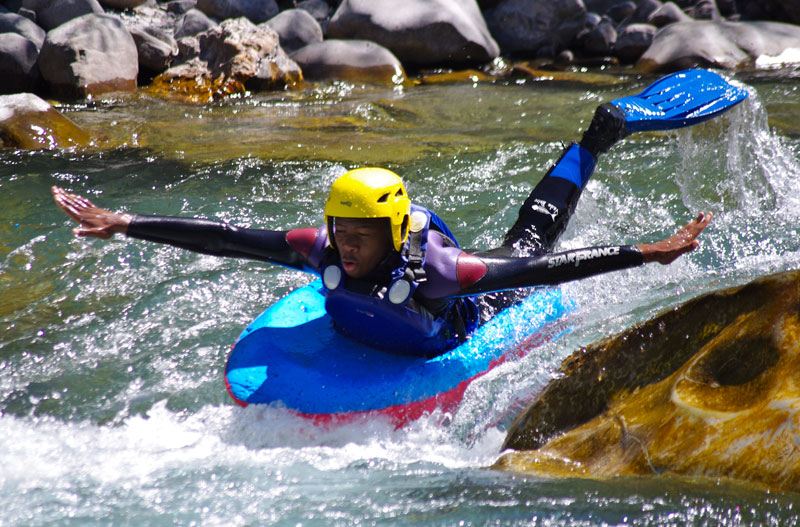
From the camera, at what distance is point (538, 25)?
13289 millimetres

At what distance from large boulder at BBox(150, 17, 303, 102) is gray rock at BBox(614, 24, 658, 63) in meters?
5.60

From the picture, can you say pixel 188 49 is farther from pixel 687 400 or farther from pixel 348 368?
→ pixel 687 400

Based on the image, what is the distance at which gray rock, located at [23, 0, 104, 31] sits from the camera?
11172 millimetres

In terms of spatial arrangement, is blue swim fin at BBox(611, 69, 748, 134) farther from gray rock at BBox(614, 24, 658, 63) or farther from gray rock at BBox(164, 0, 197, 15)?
gray rock at BBox(164, 0, 197, 15)

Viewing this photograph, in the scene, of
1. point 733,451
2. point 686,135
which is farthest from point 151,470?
point 686,135

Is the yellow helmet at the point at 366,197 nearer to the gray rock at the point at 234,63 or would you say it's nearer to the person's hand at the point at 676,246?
the person's hand at the point at 676,246

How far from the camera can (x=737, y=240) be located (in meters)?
5.25

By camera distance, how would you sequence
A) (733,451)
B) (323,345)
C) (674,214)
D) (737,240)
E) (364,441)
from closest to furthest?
(733,451) → (364,441) → (323,345) → (737,240) → (674,214)

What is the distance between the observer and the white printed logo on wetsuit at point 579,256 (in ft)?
11.1

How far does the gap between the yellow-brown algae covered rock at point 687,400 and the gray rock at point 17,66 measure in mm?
9075

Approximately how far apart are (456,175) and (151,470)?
417 cm

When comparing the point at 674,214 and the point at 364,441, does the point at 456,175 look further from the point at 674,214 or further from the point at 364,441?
the point at 364,441

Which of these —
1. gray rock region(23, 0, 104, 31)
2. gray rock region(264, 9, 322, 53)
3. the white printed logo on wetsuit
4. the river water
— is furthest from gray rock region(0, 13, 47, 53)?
the white printed logo on wetsuit

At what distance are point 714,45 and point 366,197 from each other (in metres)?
9.73
